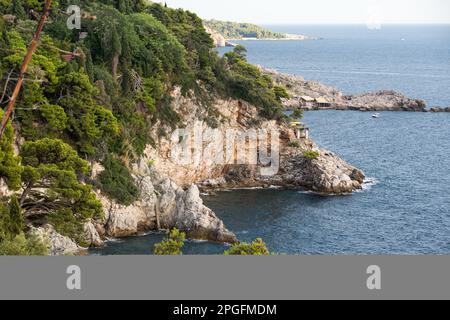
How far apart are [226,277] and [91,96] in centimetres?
3819

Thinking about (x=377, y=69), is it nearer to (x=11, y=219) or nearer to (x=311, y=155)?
(x=311, y=155)

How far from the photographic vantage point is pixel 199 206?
41.7m

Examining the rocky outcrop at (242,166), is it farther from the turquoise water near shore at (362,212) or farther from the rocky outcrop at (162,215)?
the rocky outcrop at (162,215)

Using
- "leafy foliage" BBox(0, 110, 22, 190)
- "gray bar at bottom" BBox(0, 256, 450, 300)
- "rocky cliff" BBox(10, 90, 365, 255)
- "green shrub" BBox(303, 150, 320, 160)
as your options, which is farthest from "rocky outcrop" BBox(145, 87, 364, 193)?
"gray bar at bottom" BBox(0, 256, 450, 300)

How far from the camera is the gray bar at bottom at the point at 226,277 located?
4148mm

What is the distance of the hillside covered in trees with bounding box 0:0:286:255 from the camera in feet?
99.4

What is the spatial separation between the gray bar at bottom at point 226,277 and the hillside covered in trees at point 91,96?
14.7 meters

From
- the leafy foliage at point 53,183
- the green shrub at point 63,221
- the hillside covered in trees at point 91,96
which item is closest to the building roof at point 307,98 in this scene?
the hillside covered in trees at point 91,96

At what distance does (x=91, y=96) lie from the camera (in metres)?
41.1

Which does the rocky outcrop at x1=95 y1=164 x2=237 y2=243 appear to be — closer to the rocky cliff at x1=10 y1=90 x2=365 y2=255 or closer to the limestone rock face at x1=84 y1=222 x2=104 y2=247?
the rocky cliff at x1=10 y1=90 x2=365 y2=255

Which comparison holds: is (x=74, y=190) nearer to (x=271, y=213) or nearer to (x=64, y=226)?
(x=64, y=226)

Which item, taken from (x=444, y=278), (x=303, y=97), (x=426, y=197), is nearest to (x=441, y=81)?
(x=303, y=97)

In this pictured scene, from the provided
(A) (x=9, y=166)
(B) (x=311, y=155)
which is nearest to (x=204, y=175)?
(B) (x=311, y=155)

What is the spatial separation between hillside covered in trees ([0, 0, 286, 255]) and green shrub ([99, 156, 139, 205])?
0.07 meters
